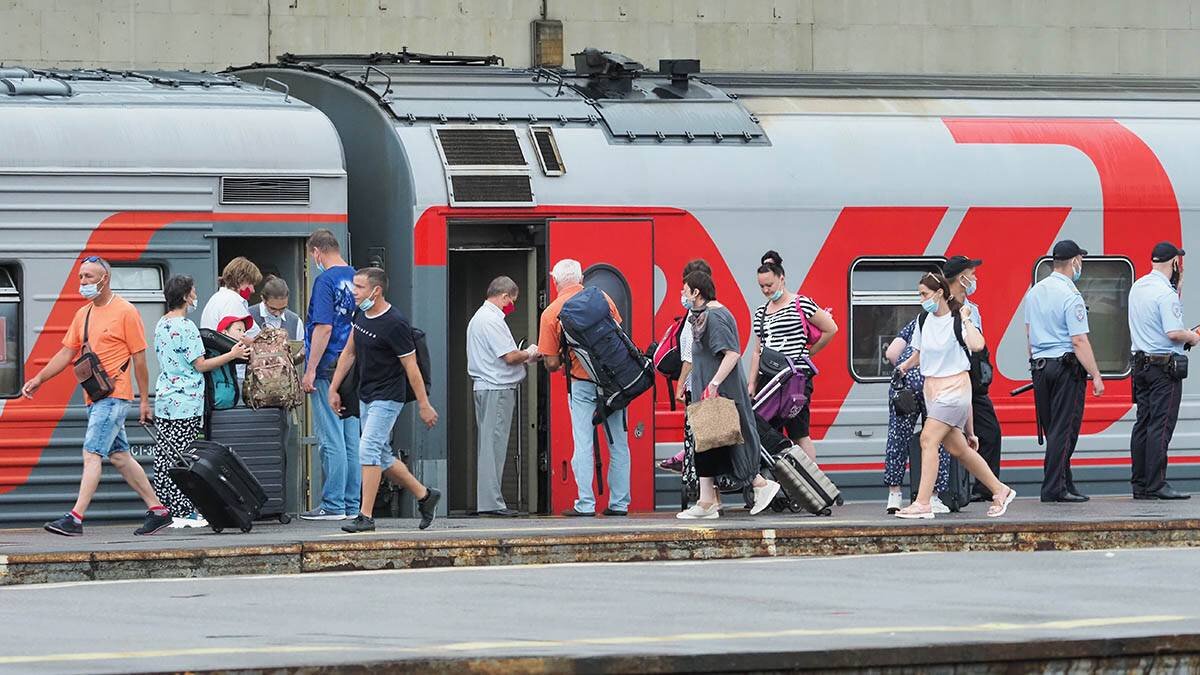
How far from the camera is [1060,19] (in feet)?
88.4

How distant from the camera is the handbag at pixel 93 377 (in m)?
13.5

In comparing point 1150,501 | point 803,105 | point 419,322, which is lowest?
point 1150,501

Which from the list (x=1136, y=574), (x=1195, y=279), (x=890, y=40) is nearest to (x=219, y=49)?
(x=890, y=40)

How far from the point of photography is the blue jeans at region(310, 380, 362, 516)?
1475cm

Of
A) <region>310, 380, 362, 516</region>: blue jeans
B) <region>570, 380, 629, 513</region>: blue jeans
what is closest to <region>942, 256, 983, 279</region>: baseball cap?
<region>570, 380, 629, 513</region>: blue jeans

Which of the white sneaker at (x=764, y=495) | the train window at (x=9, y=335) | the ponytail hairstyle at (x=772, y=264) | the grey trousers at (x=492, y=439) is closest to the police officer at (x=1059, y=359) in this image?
the ponytail hairstyle at (x=772, y=264)

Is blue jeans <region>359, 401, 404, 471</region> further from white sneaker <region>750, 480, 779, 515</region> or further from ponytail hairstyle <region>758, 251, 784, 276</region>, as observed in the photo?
ponytail hairstyle <region>758, 251, 784, 276</region>

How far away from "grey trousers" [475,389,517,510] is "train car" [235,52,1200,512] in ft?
0.86

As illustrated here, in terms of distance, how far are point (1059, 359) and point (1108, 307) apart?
139 centimetres

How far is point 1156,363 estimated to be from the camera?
51.2 ft

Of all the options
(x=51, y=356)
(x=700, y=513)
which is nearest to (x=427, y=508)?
(x=700, y=513)

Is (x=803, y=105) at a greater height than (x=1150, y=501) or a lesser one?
greater

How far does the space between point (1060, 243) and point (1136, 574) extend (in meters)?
3.91

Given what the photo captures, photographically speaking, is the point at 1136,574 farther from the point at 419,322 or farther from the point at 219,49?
the point at 219,49
